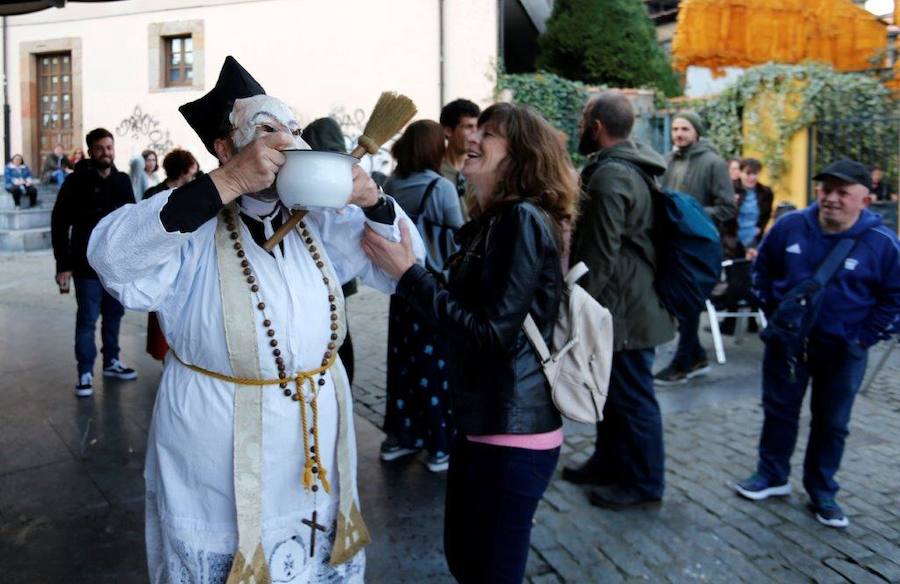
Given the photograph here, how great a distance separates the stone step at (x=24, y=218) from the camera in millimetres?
15625

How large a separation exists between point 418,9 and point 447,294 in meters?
14.6

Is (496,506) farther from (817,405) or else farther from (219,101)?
(817,405)

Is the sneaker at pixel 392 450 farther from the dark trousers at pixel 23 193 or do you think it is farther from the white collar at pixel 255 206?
the dark trousers at pixel 23 193

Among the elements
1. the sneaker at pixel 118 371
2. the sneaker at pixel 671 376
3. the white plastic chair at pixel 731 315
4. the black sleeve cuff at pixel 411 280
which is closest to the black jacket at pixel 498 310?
the black sleeve cuff at pixel 411 280

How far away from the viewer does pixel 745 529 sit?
12.2 feet

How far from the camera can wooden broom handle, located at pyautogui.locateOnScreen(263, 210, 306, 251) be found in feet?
6.26

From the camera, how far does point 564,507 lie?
3.94 meters

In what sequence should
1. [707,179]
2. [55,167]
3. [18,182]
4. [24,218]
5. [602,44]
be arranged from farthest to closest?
[55,167] < [18,182] < [602,44] < [24,218] < [707,179]

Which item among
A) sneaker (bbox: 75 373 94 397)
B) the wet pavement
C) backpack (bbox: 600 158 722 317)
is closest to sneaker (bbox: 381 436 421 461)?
the wet pavement

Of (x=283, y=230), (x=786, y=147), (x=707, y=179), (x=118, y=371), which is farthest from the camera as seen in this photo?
(x=786, y=147)

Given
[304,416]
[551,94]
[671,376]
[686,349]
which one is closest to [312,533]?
[304,416]

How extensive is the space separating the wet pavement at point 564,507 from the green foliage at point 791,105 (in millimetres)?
6543

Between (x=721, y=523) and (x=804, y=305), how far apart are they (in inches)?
43.0

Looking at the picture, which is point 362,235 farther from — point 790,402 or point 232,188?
point 790,402
